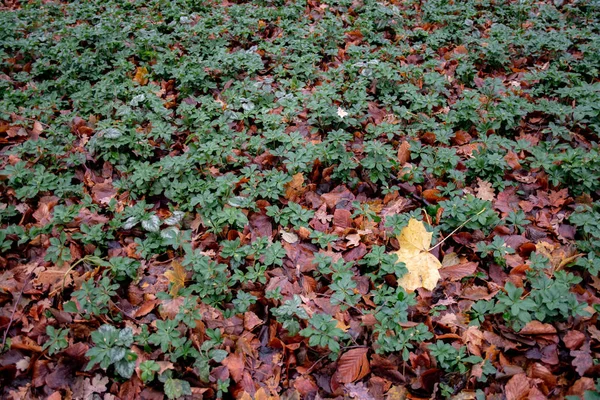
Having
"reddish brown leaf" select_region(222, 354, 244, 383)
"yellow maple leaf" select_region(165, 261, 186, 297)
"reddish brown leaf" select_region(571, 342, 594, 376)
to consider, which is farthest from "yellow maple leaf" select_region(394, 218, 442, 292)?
"yellow maple leaf" select_region(165, 261, 186, 297)

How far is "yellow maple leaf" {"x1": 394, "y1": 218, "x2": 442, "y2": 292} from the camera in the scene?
2730 millimetres

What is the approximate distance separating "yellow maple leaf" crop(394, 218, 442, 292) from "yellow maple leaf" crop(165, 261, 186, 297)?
4.57 feet

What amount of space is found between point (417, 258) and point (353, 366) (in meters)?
0.84

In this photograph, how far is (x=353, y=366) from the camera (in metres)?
2.42

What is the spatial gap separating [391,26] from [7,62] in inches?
176

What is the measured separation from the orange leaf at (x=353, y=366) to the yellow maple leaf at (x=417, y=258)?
527mm

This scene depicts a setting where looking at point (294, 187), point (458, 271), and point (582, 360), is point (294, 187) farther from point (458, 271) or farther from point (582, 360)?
point (582, 360)

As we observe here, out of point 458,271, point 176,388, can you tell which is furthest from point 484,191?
point 176,388

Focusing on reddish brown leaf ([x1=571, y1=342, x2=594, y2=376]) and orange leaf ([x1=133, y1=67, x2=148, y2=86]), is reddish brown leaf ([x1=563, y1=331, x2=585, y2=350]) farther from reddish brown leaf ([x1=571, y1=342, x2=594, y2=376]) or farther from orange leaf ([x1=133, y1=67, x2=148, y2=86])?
orange leaf ([x1=133, y1=67, x2=148, y2=86])

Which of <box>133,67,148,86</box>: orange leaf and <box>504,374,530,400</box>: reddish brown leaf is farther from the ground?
<box>133,67,148,86</box>: orange leaf

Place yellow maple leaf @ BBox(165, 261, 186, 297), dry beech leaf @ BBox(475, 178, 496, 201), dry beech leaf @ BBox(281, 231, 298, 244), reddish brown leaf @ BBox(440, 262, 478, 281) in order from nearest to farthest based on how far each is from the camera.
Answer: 1. yellow maple leaf @ BBox(165, 261, 186, 297)
2. reddish brown leaf @ BBox(440, 262, 478, 281)
3. dry beech leaf @ BBox(281, 231, 298, 244)
4. dry beech leaf @ BBox(475, 178, 496, 201)

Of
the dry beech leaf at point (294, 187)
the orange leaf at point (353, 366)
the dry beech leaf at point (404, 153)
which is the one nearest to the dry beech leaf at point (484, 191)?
the dry beech leaf at point (404, 153)

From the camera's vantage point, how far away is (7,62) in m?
4.80

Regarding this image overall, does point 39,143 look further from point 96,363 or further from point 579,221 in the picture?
point 579,221
